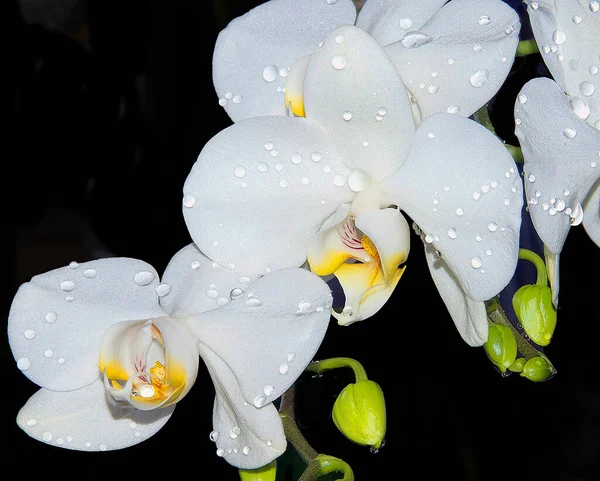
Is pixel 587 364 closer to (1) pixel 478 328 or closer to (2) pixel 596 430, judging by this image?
(2) pixel 596 430

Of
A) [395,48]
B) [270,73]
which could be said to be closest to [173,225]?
[270,73]

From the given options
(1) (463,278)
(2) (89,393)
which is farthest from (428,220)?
(2) (89,393)

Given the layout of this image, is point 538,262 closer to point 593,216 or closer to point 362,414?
point 593,216

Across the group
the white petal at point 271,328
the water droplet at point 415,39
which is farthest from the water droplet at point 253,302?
the water droplet at point 415,39

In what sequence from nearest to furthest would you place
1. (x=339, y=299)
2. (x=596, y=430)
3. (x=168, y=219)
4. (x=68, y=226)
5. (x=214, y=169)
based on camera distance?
(x=214, y=169)
(x=339, y=299)
(x=168, y=219)
(x=596, y=430)
(x=68, y=226)

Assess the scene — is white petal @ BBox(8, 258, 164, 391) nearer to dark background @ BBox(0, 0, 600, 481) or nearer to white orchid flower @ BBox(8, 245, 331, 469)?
white orchid flower @ BBox(8, 245, 331, 469)

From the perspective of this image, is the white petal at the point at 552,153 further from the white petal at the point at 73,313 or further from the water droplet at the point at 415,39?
the white petal at the point at 73,313
